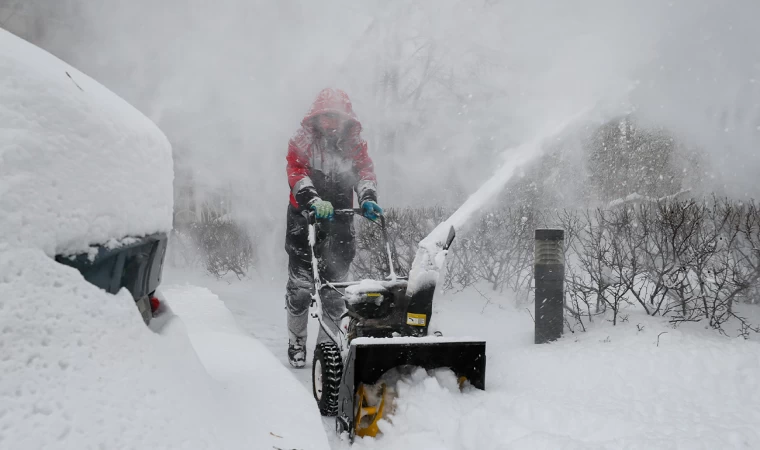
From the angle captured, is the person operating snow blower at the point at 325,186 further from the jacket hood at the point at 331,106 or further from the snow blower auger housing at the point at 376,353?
the snow blower auger housing at the point at 376,353

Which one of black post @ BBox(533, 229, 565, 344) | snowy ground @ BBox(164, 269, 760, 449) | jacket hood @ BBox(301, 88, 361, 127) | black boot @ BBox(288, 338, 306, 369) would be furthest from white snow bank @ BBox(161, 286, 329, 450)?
black post @ BBox(533, 229, 565, 344)

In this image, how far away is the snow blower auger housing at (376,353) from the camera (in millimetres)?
2961

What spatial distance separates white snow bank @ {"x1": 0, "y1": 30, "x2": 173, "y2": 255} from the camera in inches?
43.1

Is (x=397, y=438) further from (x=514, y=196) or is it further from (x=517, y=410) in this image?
(x=514, y=196)

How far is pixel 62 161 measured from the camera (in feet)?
3.97

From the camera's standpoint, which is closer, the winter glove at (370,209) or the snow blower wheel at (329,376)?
the snow blower wheel at (329,376)

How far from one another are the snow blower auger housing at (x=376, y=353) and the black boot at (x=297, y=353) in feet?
2.97

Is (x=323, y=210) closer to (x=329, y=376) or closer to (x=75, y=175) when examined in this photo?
(x=329, y=376)

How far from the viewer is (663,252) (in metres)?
5.09

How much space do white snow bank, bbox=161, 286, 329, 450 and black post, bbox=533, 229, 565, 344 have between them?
2824mm

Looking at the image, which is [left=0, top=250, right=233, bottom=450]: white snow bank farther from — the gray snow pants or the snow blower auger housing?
the gray snow pants

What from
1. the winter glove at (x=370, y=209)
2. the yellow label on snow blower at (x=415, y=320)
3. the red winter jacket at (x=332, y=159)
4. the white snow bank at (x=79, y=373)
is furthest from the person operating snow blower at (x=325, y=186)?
the white snow bank at (x=79, y=373)

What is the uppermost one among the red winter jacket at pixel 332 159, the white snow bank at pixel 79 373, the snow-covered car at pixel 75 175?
the red winter jacket at pixel 332 159

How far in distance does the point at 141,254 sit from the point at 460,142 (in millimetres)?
18826
